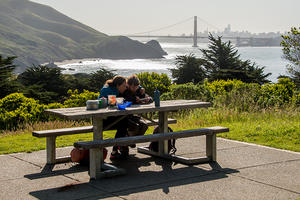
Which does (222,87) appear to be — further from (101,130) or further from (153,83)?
(101,130)

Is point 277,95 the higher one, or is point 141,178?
point 277,95

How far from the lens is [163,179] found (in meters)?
5.22

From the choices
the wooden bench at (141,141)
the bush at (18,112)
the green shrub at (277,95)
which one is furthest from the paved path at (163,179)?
the green shrub at (277,95)

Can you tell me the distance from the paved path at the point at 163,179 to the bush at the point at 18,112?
4010 mm

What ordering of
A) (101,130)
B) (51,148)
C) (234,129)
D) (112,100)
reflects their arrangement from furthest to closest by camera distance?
(234,129)
(51,148)
(112,100)
(101,130)

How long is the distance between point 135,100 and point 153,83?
987 cm

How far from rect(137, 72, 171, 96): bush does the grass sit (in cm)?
406

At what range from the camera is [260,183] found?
5.02 metres

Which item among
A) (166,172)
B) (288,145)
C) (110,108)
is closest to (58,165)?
(110,108)

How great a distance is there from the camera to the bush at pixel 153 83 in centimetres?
1595

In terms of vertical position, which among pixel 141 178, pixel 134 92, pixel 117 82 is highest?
pixel 117 82

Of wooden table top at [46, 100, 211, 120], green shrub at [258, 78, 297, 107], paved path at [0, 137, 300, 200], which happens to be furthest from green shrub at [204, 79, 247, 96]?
wooden table top at [46, 100, 211, 120]

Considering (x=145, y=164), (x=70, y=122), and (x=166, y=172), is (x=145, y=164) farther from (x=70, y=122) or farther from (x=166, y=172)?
(x=70, y=122)

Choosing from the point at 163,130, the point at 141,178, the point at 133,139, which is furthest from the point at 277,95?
the point at 141,178
